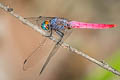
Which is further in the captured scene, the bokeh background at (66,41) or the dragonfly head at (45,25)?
the bokeh background at (66,41)

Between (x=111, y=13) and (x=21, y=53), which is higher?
(x=111, y=13)

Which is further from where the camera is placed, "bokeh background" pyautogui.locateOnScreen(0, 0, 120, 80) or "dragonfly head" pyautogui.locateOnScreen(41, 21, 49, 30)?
"bokeh background" pyautogui.locateOnScreen(0, 0, 120, 80)

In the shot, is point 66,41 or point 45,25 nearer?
point 45,25

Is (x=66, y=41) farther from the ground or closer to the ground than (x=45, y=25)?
closer to the ground

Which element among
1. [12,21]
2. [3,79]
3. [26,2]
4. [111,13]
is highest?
[111,13]

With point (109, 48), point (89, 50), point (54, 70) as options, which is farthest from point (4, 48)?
point (109, 48)

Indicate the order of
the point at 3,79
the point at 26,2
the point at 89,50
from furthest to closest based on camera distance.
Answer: the point at 26,2 → the point at 89,50 → the point at 3,79

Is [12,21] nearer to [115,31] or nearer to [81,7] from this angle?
[81,7]

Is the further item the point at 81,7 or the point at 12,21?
the point at 81,7
